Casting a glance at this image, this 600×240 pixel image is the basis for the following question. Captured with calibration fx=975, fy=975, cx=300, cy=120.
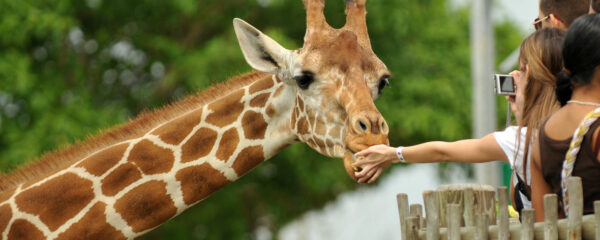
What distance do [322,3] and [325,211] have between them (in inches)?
978

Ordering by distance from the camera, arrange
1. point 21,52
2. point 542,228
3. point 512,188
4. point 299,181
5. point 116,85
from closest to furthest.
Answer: point 542,228, point 512,188, point 21,52, point 116,85, point 299,181

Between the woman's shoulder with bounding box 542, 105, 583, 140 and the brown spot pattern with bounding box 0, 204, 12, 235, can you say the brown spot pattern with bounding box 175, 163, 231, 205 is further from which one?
the woman's shoulder with bounding box 542, 105, 583, 140

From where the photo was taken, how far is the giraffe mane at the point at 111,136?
232 inches

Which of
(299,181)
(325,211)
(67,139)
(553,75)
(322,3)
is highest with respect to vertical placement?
(322,3)

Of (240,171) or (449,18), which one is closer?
(240,171)

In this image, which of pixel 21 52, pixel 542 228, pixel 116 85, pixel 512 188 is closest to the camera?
pixel 542 228

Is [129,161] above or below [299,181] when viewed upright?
above

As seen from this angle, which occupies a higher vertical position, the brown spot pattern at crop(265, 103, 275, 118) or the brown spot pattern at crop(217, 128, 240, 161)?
the brown spot pattern at crop(265, 103, 275, 118)

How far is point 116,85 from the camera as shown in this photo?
1755 centimetres

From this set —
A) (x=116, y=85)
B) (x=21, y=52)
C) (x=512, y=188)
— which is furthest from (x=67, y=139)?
(x=512, y=188)

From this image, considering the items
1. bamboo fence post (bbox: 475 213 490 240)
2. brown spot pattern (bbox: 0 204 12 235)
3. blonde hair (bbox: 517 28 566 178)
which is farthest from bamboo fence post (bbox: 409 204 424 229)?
brown spot pattern (bbox: 0 204 12 235)

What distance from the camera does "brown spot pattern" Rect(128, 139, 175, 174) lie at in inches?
226

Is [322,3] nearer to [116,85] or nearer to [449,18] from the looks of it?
[116,85]

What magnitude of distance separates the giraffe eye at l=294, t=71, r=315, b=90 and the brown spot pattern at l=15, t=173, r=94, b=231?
4.45ft
